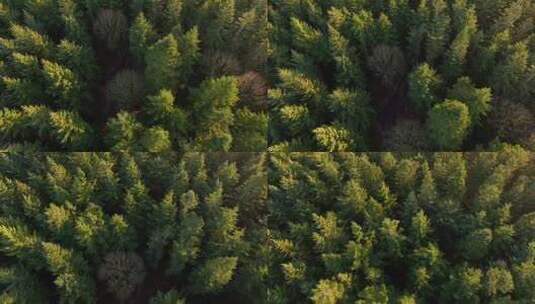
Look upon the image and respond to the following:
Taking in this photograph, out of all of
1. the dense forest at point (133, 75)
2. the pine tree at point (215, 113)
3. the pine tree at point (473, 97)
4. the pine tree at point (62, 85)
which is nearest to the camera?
the pine tree at point (473, 97)

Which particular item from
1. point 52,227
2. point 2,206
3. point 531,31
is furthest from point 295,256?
point 531,31

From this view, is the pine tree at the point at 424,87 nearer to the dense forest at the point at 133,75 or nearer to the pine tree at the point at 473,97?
the pine tree at the point at 473,97

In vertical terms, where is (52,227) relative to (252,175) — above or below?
below

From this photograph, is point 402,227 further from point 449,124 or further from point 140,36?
point 140,36

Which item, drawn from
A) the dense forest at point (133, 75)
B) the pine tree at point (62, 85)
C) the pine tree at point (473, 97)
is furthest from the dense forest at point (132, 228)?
the pine tree at point (473, 97)

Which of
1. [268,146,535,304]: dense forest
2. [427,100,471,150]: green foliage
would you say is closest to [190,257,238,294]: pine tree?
[268,146,535,304]: dense forest

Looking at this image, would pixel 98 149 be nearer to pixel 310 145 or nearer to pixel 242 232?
pixel 242 232
